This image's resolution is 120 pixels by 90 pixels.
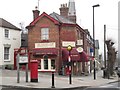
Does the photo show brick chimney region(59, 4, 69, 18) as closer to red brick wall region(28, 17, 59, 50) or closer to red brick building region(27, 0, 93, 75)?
red brick building region(27, 0, 93, 75)

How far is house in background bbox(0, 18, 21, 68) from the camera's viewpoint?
44.9m

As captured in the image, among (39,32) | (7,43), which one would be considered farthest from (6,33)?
(39,32)

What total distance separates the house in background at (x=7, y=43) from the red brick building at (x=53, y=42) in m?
3.66

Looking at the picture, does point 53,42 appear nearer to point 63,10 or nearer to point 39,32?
point 39,32

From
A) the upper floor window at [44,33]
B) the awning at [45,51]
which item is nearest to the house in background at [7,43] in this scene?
the awning at [45,51]

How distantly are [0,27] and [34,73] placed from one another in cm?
1926

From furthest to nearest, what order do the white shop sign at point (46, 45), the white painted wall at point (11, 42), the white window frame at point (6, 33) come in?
the white window frame at point (6, 33)
the white painted wall at point (11, 42)
the white shop sign at point (46, 45)

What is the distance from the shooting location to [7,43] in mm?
46188

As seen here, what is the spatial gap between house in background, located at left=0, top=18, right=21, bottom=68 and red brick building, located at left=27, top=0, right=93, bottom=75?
3.66m

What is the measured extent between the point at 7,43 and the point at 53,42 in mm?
7163

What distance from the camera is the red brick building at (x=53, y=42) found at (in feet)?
139

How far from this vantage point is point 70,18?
49.2m

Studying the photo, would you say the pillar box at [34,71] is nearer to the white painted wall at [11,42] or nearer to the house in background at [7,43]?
the house in background at [7,43]

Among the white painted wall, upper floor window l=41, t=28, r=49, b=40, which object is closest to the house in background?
the white painted wall
